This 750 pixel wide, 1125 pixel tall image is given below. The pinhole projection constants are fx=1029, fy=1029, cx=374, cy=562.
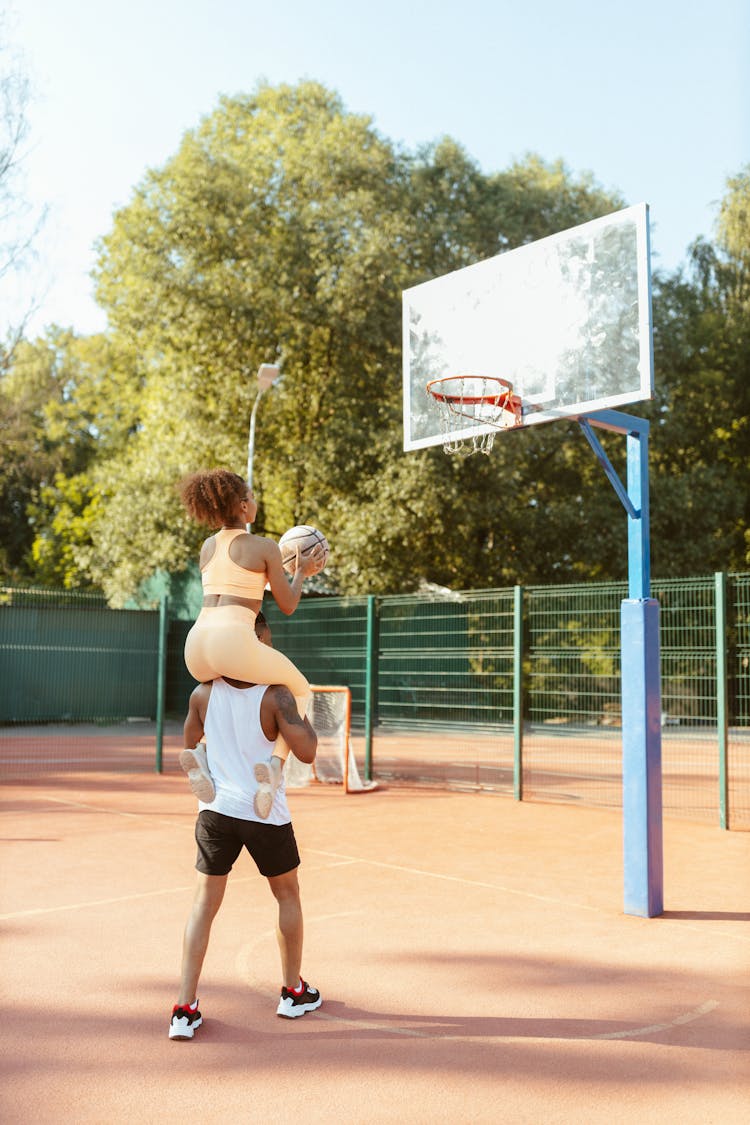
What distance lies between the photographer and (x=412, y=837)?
8.95 meters

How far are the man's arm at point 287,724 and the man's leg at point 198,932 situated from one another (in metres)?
0.60

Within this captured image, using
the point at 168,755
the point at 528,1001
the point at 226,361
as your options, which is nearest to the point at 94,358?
the point at 226,361

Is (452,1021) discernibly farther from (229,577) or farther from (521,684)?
(521,684)

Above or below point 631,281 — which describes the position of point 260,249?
above

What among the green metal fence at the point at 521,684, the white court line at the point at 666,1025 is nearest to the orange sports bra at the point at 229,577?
the white court line at the point at 666,1025

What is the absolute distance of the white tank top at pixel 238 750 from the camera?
13.4 ft

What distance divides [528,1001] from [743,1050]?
36.4 inches

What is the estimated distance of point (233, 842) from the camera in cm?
410

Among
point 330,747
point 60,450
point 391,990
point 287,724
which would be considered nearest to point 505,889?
point 391,990

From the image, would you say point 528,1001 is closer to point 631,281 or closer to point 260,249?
point 631,281

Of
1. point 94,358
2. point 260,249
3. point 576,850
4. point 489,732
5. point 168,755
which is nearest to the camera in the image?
point 576,850

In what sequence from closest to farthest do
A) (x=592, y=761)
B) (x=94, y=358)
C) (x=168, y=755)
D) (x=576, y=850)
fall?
(x=576, y=850)
(x=592, y=761)
(x=168, y=755)
(x=94, y=358)

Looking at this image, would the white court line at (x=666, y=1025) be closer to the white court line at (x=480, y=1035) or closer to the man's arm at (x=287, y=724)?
the white court line at (x=480, y=1035)

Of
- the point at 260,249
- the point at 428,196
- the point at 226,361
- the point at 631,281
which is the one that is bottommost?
the point at 631,281
